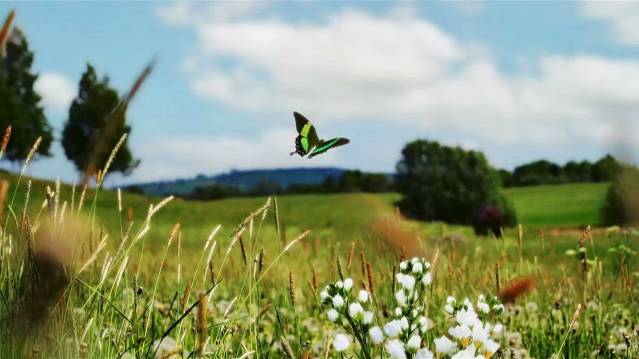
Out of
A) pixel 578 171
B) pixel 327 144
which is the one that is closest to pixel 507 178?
pixel 578 171

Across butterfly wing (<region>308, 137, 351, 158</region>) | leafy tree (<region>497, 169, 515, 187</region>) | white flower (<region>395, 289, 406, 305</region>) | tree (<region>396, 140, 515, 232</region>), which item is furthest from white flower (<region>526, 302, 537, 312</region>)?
leafy tree (<region>497, 169, 515, 187</region>)

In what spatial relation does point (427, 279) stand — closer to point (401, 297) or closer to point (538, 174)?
point (401, 297)

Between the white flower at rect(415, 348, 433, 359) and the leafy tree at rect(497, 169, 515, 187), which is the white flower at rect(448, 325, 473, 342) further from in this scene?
the leafy tree at rect(497, 169, 515, 187)

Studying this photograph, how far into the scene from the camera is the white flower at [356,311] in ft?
7.43

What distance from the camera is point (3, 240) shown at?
10.3ft

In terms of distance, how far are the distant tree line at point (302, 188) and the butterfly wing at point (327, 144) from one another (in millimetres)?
47470

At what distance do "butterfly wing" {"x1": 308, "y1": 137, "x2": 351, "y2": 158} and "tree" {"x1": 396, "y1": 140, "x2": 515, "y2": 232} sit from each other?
35.9 m

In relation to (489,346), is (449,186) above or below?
above

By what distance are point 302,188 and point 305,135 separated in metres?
53.8

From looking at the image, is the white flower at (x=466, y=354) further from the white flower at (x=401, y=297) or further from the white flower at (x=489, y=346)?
the white flower at (x=401, y=297)

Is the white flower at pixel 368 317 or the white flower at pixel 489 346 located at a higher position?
the white flower at pixel 368 317

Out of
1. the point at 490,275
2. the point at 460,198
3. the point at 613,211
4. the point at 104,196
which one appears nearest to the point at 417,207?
the point at 460,198

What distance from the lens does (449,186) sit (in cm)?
3838

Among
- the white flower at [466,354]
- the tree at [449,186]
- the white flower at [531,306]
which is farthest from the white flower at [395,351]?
the tree at [449,186]
